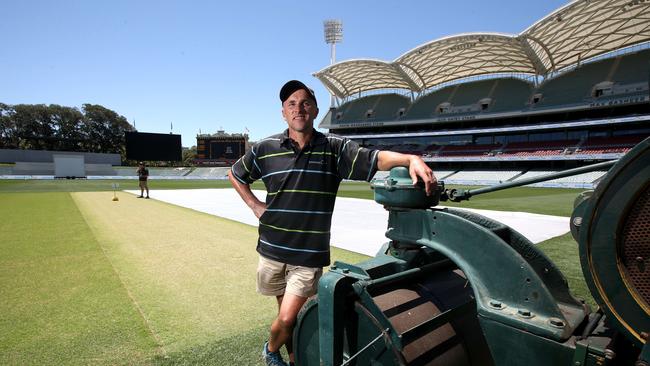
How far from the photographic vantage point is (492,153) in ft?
158

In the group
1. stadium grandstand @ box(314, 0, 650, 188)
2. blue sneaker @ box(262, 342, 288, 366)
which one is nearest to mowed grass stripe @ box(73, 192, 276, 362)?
blue sneaker @ box(262, 342, 288, 366)

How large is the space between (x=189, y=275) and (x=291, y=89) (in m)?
3.67

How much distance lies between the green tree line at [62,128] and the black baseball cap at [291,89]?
91593mm

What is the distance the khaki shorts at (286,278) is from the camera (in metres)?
2.17

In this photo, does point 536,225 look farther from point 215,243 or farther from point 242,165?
point 242,165

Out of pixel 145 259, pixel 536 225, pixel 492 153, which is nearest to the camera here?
pixel 145 259

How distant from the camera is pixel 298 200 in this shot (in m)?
2.22

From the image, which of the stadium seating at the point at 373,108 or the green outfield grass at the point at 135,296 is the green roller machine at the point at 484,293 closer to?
the green outfield grass at the point at 135,296

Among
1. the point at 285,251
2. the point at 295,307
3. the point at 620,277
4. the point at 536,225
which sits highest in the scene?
the point at 620,277

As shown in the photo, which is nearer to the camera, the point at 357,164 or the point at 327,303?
the point at 327,303

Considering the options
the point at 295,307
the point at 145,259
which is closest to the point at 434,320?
the point at 295,307

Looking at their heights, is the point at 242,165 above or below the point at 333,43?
below

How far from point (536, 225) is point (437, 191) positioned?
31.5 ft

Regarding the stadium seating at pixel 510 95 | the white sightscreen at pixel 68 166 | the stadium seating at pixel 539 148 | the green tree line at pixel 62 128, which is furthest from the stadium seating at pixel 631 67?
the green tree line at pixel 62 128
